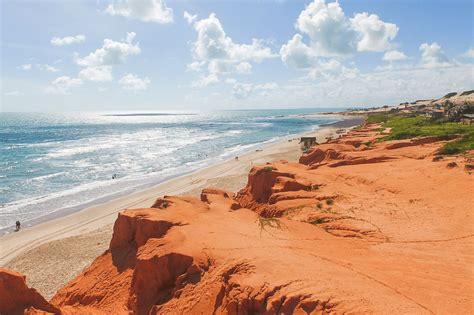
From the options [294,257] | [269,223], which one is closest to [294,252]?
[294,257]

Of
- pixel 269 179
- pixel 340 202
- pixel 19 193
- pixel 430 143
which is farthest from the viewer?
pixel 19 193

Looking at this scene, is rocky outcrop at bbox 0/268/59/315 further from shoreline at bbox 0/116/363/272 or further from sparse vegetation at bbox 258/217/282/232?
shoreline at bbox 0/116/363/272

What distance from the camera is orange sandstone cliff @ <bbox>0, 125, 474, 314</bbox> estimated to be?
845cm

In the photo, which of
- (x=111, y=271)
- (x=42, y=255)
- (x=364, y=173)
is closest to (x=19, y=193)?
(x=42, y=255)

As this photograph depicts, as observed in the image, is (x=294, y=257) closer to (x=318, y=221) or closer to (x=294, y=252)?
(x=294, y=252)

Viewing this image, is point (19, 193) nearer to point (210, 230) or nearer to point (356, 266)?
point (210, 230)

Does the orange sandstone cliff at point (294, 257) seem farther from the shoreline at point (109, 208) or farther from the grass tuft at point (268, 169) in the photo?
the shoreline at point (109, 208)

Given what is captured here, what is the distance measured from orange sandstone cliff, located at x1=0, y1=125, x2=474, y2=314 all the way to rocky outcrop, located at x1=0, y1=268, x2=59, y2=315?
28mm

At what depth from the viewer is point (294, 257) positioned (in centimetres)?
1044

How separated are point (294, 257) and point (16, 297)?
8069 millimetres

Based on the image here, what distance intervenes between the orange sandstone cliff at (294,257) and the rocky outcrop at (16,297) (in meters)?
0.03

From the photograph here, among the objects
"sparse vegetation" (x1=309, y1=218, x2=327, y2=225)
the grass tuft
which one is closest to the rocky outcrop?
"sparse vegetation" (x1=309, y1=218, x2=327, y2=225)

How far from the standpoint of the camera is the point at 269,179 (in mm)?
20781

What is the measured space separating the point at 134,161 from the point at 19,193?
20077 mm
